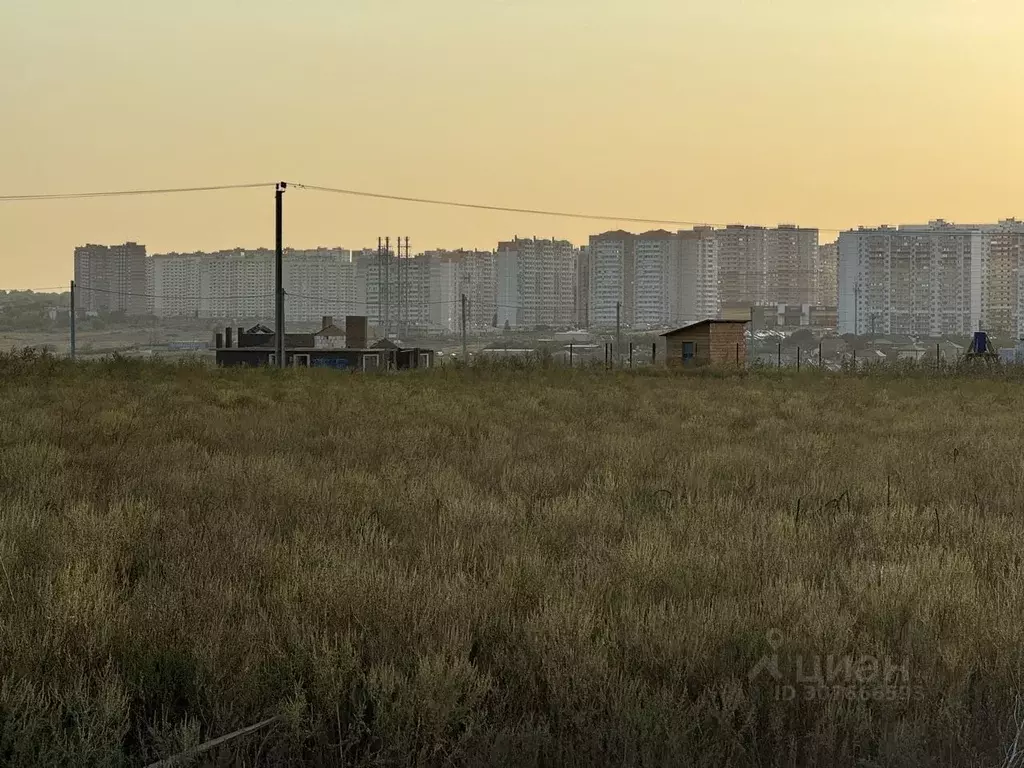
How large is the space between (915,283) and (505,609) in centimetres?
18394

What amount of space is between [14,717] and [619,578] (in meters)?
3.21

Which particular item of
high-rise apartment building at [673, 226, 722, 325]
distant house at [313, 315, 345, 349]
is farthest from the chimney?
high-rise apartment building at [673, 226, 722, 325]

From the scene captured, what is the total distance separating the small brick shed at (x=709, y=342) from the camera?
52406 millimetres

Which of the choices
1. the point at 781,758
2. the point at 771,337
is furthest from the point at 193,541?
the point at 771,337

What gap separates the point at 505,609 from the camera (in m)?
5.14

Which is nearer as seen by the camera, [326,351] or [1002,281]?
[326,351]

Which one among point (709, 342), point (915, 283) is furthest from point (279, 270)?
point (915, 283)

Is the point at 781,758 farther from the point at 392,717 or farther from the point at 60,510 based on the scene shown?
the point at 60,510

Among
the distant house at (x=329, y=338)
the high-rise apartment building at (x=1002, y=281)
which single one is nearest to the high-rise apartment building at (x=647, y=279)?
the high-rise apartment building at (x=1002, y=281)

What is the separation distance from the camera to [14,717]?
3.77 metres

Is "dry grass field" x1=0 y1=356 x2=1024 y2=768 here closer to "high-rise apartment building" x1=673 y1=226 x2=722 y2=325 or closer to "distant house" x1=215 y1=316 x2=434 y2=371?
"distant house" x1=215 y1=316 x2=434 y2=371
